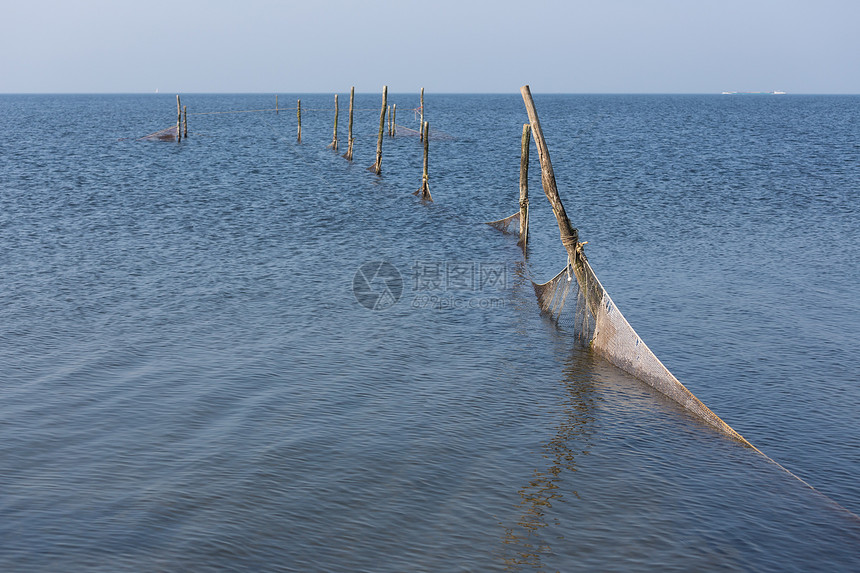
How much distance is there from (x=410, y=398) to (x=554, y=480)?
3.03 m

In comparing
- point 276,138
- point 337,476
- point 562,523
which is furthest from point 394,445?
point 276,138

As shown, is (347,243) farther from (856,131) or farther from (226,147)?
(856,131)

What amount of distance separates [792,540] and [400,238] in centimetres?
1783

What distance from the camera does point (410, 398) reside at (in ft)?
36.7

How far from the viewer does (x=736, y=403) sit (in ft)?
36.3

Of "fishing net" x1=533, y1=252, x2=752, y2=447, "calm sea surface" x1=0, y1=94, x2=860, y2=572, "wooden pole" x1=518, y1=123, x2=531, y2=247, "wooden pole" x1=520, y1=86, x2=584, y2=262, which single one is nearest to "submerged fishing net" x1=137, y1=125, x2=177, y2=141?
"calm sea surface" x1=0, y1=94, x2=860, y2=572

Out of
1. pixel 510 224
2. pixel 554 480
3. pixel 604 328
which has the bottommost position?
pixel 554 480

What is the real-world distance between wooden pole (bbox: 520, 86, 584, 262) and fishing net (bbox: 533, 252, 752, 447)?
0.50 ft

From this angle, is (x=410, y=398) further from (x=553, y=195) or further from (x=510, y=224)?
(x=510, y=224)

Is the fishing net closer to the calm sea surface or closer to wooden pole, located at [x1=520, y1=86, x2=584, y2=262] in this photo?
wooden pole, located at [x1=520, y1=86, x2=584, y2=262]

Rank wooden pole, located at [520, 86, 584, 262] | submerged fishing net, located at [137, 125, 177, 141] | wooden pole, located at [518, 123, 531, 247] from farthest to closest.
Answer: submerged fishing net, located at [137, 125, 177, 141], wooden pole, located at [518, 123, 531, 247], wooden pole, located at [520, 86, 584, 262]

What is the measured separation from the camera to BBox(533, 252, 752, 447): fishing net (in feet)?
35.1

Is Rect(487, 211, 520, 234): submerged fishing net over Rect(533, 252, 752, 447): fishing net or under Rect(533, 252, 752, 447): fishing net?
over

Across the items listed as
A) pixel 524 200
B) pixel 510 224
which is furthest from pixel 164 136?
pixel 524 200
